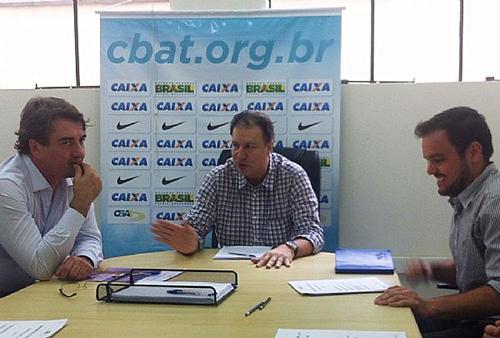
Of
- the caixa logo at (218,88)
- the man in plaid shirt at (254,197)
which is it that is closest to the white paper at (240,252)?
the man in plaid shirt at (254,197)

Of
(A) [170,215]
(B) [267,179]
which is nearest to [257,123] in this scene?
(B) [267,179]

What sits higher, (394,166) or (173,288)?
(394,166)

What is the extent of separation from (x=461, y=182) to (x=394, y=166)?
1913 mm

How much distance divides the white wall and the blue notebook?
1704mm

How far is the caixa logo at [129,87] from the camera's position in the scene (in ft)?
13.4

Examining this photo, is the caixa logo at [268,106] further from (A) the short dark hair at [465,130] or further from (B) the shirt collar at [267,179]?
(A) the short dark hair at [465,130]

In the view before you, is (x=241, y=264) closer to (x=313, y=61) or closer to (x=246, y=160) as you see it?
(x=246, y=160)

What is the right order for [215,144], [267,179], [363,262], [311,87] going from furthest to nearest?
1. [215,144]
2. [311,87]
3. [267,179]
4. [363,262]

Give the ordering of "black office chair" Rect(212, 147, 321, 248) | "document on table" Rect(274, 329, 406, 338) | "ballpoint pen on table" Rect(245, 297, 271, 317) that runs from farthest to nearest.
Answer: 1. "black office chair" Rect(212, 147, 321, 248)
2. "ballpoint pen on table" Rect(245, 297, 271, 317)
3. "document on table" Rect(274, 329, 406, 338)

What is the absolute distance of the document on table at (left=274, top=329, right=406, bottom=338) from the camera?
1.38 meters

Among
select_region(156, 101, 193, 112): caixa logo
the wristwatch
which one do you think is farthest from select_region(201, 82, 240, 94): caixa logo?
the wristwatch

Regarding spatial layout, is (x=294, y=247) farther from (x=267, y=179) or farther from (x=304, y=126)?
(x=304, y=126)

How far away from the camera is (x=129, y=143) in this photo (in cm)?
410

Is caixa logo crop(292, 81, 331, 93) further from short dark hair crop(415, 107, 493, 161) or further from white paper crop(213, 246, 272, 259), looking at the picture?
→ short dark hair crop(415, 107, 493, 161)
